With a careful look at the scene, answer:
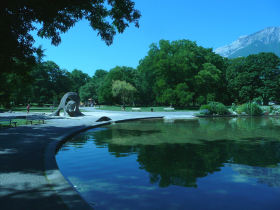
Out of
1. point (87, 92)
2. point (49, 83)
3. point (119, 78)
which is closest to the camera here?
point (49, 83)

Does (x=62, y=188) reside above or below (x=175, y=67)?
below

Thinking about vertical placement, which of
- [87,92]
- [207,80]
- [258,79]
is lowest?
[87,92]

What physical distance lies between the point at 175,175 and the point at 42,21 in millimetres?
6909

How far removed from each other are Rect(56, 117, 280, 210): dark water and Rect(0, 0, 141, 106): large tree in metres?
3.53

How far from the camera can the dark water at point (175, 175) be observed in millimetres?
4102

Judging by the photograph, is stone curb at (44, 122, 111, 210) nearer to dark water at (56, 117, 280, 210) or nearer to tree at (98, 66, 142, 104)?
dark water at (56, 117, 280, 210)

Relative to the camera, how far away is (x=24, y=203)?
11.7 feet

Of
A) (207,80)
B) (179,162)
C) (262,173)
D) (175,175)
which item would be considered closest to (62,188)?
(175,175)

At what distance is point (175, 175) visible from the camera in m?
5.54

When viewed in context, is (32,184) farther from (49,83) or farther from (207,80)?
(49,83)

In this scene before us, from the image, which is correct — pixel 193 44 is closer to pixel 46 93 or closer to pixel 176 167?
pixel 46 93

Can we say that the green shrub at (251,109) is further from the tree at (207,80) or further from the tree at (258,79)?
the tree at (258,79)

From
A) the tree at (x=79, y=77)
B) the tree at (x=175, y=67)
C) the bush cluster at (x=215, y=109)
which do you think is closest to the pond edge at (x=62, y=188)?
the bush cluster at (x=215, y=109)

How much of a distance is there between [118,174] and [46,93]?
6481cm
